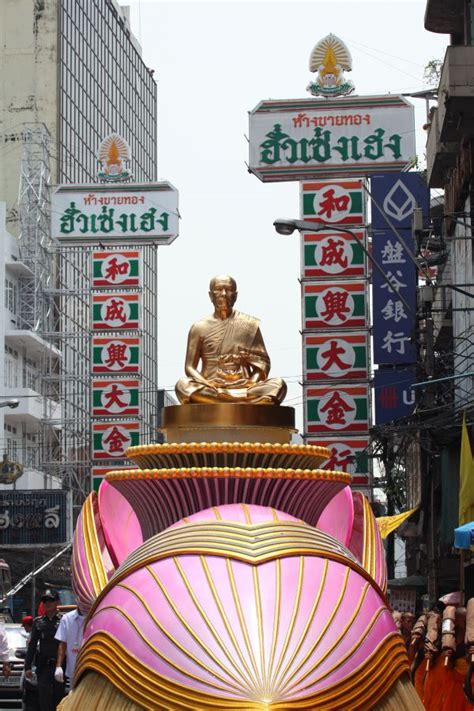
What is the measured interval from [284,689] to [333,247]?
22.2 metres

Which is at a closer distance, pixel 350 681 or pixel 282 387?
pixel 350 681

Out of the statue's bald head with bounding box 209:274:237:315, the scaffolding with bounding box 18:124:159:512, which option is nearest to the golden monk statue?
the statue's bald head with bounding box 209:274:237:315

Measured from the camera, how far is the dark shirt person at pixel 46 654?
42.5ft

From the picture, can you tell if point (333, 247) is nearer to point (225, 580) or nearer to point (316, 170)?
point (316, 170)

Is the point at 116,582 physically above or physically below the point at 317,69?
below

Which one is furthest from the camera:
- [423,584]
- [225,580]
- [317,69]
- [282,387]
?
[317,69]

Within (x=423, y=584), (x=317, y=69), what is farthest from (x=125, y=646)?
(x=317, y=69)

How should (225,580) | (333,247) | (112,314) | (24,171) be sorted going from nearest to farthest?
1. (225,580)
2. (333,247)
3. (112,314)
4. (24,171)

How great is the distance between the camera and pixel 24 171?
64.7m

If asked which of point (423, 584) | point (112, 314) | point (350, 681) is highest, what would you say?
point (112, 314)

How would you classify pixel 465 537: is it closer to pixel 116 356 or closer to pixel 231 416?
pixel 231 416

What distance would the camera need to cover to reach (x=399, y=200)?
87.5 ft

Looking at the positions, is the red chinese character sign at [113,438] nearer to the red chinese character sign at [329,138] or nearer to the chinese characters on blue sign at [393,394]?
the red chinese character sign at [329,138]

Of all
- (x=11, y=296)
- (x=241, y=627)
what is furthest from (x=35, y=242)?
(x=241, y=627)
